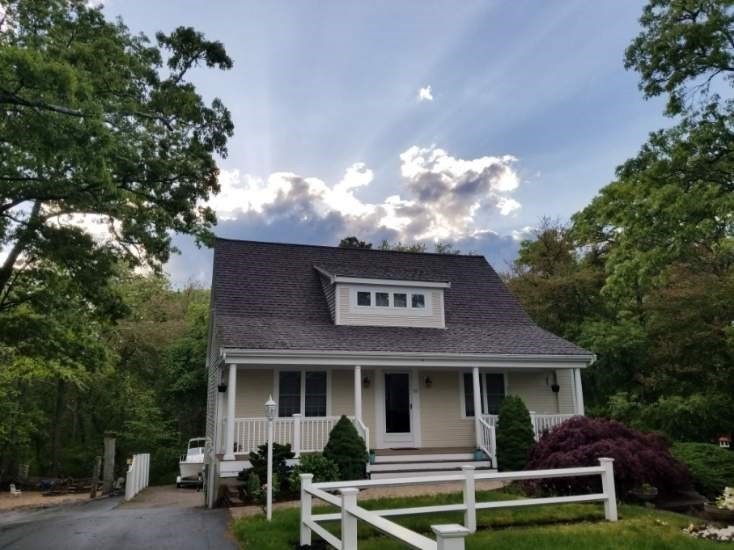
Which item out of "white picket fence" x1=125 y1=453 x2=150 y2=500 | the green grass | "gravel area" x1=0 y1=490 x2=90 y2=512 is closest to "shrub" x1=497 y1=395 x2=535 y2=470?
the green grass

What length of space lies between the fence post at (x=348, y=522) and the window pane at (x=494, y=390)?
35.7 ft

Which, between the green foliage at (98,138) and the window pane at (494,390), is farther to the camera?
the window pane at (494,390)

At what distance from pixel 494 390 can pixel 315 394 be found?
5269 millimetres

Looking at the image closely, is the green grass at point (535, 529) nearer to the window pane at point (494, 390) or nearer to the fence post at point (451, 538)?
the fence post at point (451, 538)

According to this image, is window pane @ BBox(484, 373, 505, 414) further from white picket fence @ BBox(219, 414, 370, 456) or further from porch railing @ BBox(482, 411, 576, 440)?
white picket fence @ BBox(219, 414, 370, 456)

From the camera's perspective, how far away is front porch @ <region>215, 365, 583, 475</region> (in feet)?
42.9

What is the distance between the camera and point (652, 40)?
12133 millimetres

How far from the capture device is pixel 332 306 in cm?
1592

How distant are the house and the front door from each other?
0.03 metres

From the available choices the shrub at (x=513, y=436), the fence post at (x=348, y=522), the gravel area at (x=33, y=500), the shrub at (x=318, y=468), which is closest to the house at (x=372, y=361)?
the shrub at (x=513, y=436)

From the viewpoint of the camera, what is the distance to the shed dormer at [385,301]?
51.4 ft

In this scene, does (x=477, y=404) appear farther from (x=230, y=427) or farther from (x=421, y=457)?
(x=230, y=427)

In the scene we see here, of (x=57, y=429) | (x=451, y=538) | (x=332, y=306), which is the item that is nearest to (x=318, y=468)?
(x=332, y=306)

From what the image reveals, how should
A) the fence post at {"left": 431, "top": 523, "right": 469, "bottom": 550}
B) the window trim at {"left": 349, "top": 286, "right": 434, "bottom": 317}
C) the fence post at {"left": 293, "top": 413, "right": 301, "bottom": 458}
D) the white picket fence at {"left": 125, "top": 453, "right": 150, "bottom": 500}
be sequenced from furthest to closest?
the white picket fence at {"left": 125, "top": 453, "right": 150, "bottom": 500}
the window trim at {"left": 349, "top": 286, "right": 434, "bottom": 317}
the fence post at {"left": 293, "top": 413, "right": 301, "bottom": 458}
the fence post at {"left": 431, "top": 523, "right": 469, "bottom": 550}
